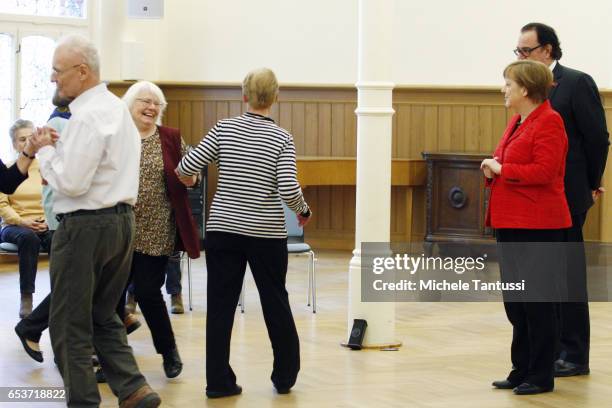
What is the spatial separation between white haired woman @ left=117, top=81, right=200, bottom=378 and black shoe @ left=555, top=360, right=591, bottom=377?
6.22 feet

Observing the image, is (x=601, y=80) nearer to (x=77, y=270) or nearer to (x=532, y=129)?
(x=532, y=129)

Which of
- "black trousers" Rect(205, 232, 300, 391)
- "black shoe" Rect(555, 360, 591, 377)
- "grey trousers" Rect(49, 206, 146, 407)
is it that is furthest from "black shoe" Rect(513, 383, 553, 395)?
"grey trousers" Rect(49, 206, 146, 407)

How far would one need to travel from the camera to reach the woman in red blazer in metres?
4.54

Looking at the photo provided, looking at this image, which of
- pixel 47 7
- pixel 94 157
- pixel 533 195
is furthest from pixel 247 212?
pixel 47 7

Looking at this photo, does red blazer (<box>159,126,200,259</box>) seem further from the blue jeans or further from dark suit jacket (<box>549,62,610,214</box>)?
the blue jeans

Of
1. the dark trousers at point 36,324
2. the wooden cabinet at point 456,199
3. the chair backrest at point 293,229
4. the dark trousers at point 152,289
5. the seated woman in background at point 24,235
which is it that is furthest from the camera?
the wooden cabinet at point 456,199

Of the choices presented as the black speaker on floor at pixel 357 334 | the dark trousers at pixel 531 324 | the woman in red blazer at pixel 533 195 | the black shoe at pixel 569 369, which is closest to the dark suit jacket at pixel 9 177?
the woman in red blazer at pixel 533 195

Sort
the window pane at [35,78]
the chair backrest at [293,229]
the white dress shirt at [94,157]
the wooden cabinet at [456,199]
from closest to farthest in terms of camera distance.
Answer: the white dress shirt at [94,157]
the chair backrest at [293,229]
the wooden cabinet at [456,199]
the window pane at [35,78]

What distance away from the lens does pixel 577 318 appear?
5148 mm

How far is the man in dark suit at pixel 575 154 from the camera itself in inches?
197

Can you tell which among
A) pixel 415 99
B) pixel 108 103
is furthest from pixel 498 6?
pixel 108 103

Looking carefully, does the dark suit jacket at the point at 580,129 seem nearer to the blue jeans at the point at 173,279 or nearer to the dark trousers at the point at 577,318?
the dark trousers at the point at 577,318

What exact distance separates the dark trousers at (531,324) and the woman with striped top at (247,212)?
97 cm

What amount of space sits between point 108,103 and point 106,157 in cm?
22
